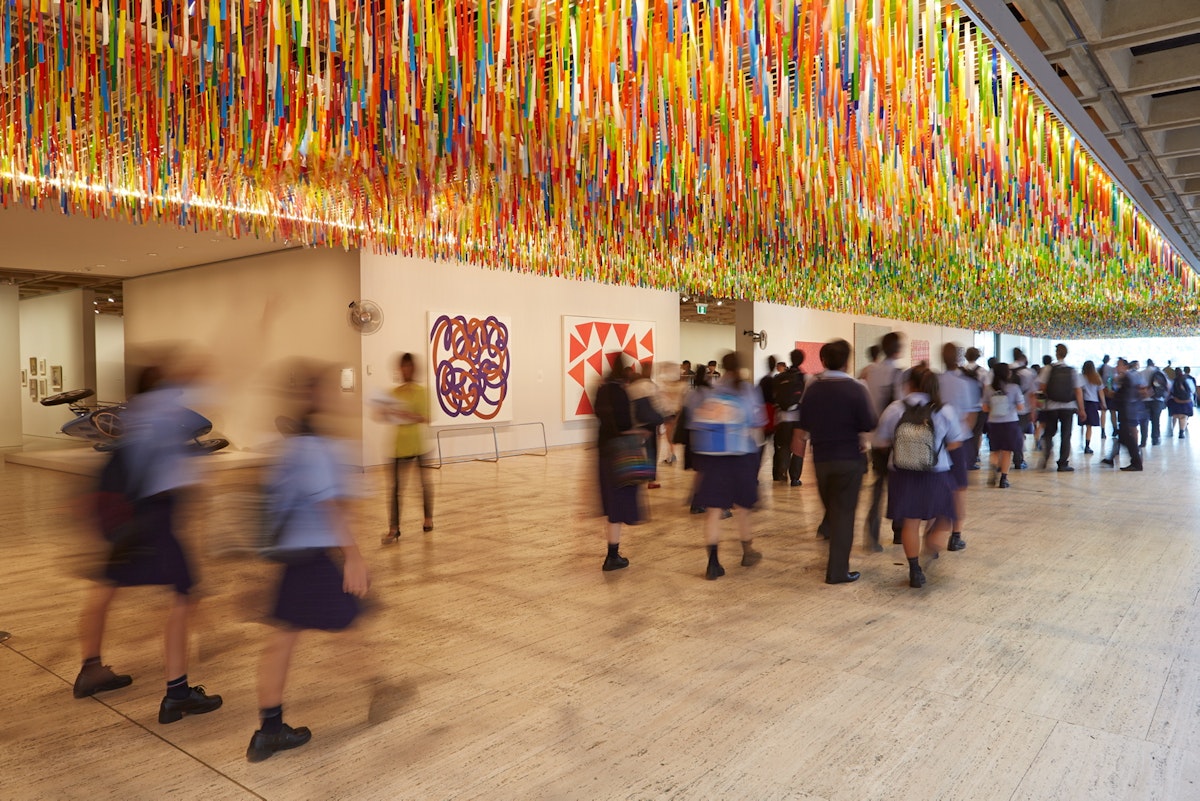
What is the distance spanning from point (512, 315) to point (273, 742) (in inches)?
397

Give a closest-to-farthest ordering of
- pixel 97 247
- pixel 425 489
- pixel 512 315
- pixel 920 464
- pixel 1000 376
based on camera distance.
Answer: pixel 920 464 → pixel 425 489 → pixel 1000 376 → pixel 97 247 → pixel 512 315

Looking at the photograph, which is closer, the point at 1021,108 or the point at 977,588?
the point at 977,588

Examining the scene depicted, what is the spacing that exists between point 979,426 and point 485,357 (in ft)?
23.0

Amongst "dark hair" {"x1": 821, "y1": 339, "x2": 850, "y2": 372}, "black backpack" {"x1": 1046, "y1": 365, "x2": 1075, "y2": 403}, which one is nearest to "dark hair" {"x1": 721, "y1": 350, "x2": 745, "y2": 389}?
"dark hair" {"x1": 821, "y1": 339, "x2": 850, "y2": 372}

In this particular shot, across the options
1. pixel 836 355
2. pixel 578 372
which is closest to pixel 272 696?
pixel 836 355

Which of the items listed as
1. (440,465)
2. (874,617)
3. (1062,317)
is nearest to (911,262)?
(440,465)

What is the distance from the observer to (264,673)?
256 centimetres

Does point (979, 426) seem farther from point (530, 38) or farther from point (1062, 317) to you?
point (1062, 317)

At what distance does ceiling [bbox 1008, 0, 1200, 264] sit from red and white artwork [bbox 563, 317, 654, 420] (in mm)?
8031

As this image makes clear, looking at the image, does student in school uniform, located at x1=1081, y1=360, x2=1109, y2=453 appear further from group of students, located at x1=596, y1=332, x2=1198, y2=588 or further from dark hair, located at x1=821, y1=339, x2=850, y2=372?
dark hair, located at x1=821, y1=339, x2=850, y2=372

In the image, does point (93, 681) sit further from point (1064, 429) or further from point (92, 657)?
point (1064, 429)

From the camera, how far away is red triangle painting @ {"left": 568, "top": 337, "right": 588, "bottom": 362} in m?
13.2

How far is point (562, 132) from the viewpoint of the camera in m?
5.79

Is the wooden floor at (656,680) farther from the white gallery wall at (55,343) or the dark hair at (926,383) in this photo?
the white gallery wall at (55,343)
